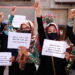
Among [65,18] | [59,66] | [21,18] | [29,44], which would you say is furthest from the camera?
[65,18]

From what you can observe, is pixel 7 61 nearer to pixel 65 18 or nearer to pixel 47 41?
pixel 47 41

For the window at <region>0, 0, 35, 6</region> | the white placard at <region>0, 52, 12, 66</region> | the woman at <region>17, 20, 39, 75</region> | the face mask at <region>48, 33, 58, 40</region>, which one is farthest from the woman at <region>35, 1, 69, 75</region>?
the window at <region>0, 0, 35, 6</region>

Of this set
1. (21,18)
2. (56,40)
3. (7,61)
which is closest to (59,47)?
(56,40)

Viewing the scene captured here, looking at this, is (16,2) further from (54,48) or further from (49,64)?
(49,64)

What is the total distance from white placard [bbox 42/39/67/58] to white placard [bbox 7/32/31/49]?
0.34 metres

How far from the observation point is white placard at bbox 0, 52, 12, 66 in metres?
5.34

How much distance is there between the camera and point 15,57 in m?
5.19

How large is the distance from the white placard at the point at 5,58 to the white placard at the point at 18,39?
160mm

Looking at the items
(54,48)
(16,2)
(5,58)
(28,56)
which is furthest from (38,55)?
(16,2)

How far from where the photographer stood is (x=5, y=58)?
541cm

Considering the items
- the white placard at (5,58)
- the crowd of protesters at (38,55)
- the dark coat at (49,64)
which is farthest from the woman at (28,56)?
the white placard at (5,58)

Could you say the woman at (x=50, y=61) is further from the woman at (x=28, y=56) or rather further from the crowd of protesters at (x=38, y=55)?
the woman at (x=28, y=56)

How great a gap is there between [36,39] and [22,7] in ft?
33.9

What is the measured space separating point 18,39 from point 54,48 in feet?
1.99
